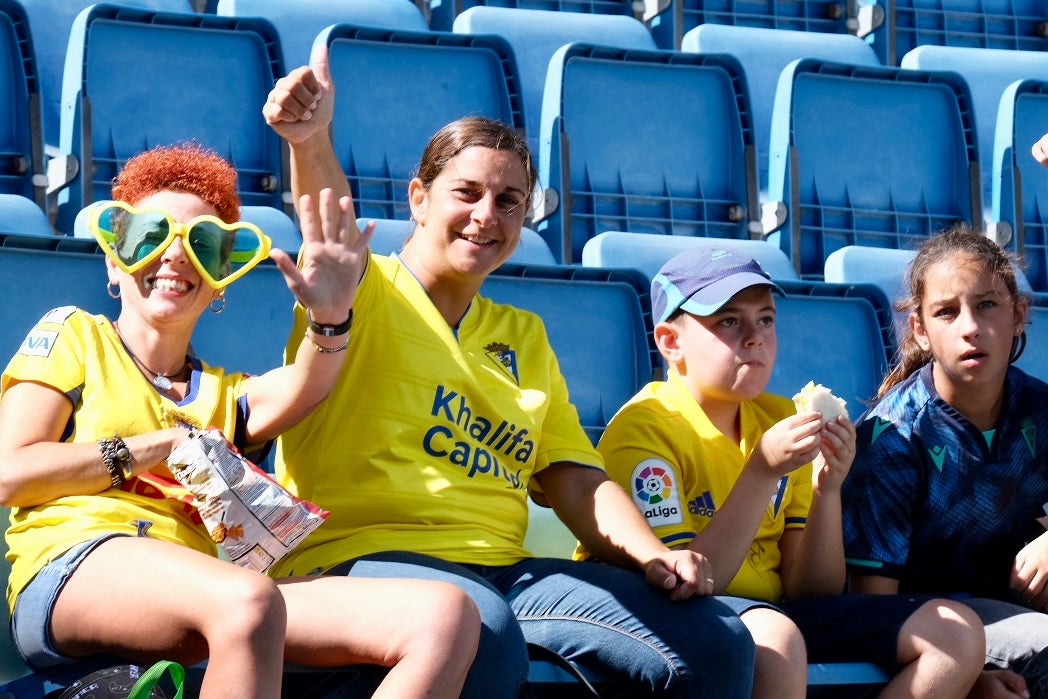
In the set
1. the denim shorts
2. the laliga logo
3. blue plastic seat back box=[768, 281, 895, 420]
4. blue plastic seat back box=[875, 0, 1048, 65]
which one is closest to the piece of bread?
the laliga logo

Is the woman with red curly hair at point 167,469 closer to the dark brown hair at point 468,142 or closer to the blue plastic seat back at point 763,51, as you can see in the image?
the dark brown hair at point 468,142

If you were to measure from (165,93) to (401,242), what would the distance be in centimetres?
70

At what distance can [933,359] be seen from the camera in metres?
2.83

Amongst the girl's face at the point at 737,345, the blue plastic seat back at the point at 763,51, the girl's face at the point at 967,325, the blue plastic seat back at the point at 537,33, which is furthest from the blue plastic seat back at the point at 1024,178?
the girl's face at the point at 737,345

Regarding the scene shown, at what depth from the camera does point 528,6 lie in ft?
14.4

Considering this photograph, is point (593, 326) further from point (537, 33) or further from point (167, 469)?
point (537, 33)

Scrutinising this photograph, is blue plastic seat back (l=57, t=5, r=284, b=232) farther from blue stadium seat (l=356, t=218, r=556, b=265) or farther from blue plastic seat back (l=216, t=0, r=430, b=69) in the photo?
blue stadium seat (l=356, t=218, r=556, b=265)

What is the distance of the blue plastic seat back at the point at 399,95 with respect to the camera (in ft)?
11.7

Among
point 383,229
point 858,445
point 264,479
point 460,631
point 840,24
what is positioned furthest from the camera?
point 840,24

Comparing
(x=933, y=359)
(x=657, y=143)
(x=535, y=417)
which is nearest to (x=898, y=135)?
(x=657, y=143)

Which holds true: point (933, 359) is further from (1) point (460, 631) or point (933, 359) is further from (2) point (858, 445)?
(1) point (460, 631)

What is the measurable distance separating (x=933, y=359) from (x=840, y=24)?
2.35m

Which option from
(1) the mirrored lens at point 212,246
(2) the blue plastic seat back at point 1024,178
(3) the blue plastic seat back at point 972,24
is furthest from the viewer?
(3) the blue plastic seat back at point 972,24

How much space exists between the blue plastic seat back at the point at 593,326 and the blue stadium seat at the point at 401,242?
9cm
